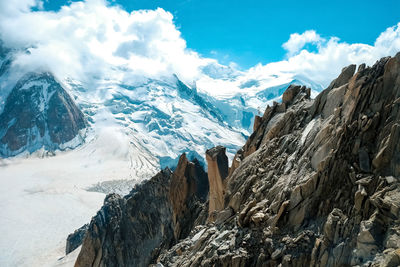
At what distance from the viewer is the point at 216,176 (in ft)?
127

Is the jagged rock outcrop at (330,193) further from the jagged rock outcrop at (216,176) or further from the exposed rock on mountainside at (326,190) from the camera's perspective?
the jagged rock outcrop at (216,176)

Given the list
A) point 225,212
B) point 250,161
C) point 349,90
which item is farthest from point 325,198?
point 250,161

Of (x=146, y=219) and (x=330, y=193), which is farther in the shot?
(x=146, y=219)

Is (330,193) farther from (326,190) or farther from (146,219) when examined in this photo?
(146,219)

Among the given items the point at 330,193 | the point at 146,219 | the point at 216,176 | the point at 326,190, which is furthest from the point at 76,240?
the point at 330,193

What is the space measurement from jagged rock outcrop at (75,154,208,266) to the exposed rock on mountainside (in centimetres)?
2606

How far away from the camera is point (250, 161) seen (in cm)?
3059

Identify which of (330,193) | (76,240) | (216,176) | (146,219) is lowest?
(76,240)

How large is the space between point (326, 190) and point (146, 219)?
59.8m

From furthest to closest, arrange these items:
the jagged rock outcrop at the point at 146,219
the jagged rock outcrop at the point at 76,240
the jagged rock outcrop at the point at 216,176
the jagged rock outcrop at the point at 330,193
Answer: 1. the jagged rock outcrop at the point at 76,240
2. the jagged rock outcrop at the point at 146,219
3. the jagged rock outcrop at the point at 216,176
4. the jagged rock outcrop at the point at 330,193

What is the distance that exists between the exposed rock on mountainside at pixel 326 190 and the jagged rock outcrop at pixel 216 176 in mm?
6541

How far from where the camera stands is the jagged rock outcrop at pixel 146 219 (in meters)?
56.0

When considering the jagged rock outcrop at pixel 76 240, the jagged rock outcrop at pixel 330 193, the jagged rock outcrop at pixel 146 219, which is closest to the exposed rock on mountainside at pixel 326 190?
the jagged rock outcrop at pixel 330 193

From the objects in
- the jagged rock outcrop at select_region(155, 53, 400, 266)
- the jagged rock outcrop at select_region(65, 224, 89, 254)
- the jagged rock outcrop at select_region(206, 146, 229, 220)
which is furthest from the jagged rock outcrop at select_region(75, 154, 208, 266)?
the jagged rock outcrop at select_region(65, 224, 89, 254)
